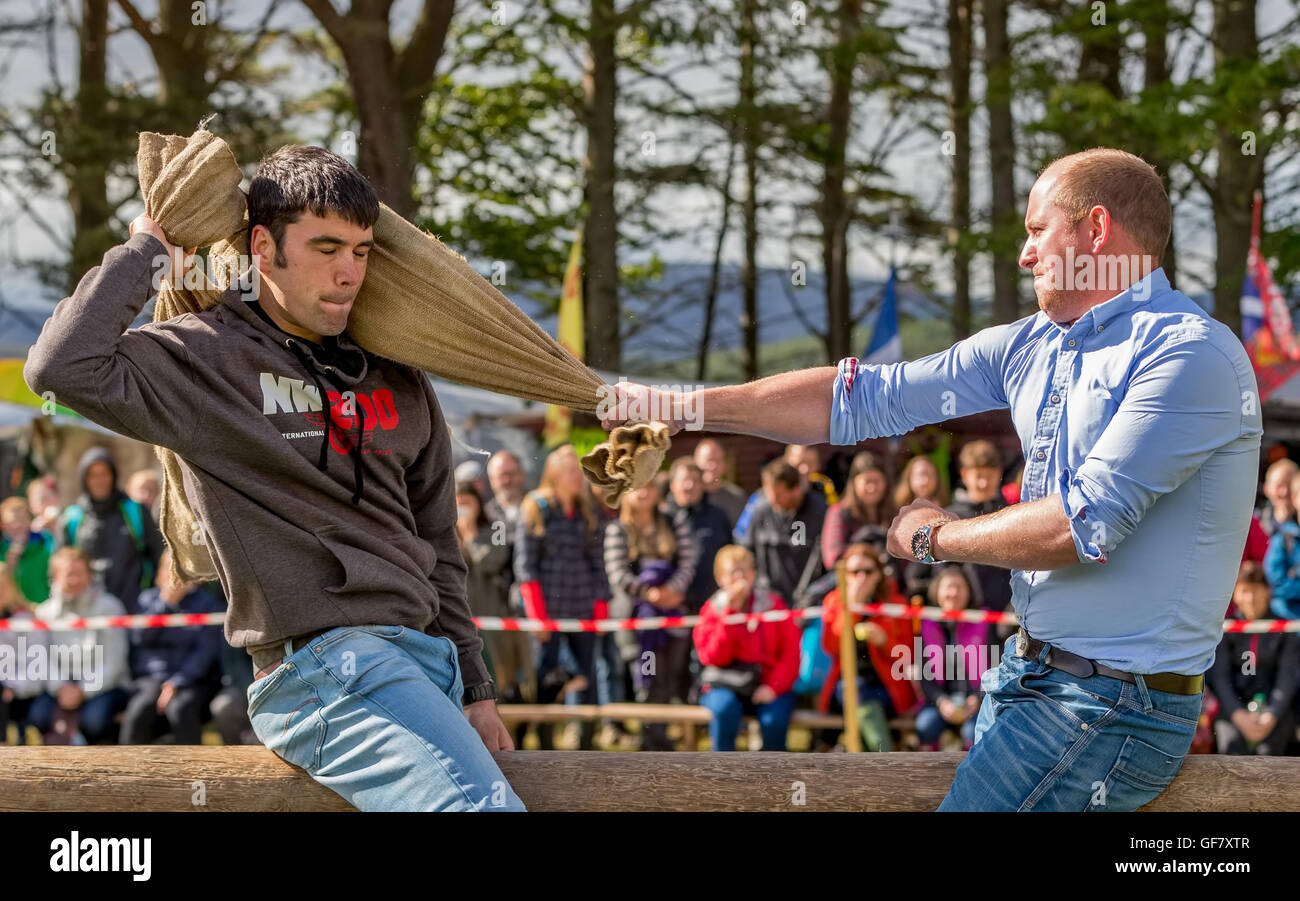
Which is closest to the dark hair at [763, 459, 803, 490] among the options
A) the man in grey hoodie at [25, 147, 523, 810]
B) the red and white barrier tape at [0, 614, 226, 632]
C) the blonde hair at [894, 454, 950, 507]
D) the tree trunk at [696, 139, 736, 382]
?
the blonde hair at [894, 454, 950, 507]

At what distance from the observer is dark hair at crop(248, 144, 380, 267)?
294 centimetres

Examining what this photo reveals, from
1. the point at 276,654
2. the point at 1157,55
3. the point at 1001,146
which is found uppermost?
the point at 1157,55

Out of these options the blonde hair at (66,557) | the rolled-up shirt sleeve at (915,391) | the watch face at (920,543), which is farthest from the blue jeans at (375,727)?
the blonde hair at (66,557)

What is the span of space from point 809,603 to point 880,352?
11.4ft

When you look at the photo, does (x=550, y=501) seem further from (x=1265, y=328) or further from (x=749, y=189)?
(x=749, y=189)

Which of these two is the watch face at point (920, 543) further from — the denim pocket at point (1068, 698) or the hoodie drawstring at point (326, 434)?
the hoodie drawstring at point (326, 434)

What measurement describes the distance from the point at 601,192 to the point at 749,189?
3.98 meters

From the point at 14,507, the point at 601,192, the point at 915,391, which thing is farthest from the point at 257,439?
the point at 601,192

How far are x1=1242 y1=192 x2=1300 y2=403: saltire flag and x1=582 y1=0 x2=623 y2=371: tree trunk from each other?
572cm

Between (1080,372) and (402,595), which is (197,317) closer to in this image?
(402,595)

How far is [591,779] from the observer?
3088 mm

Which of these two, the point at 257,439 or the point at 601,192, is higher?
the point at 601,192

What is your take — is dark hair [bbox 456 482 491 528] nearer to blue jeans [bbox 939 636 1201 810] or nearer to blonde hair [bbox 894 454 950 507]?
blonde hair [bbox 894 454 950 507]

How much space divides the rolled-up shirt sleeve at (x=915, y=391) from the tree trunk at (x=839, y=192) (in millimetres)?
11864
